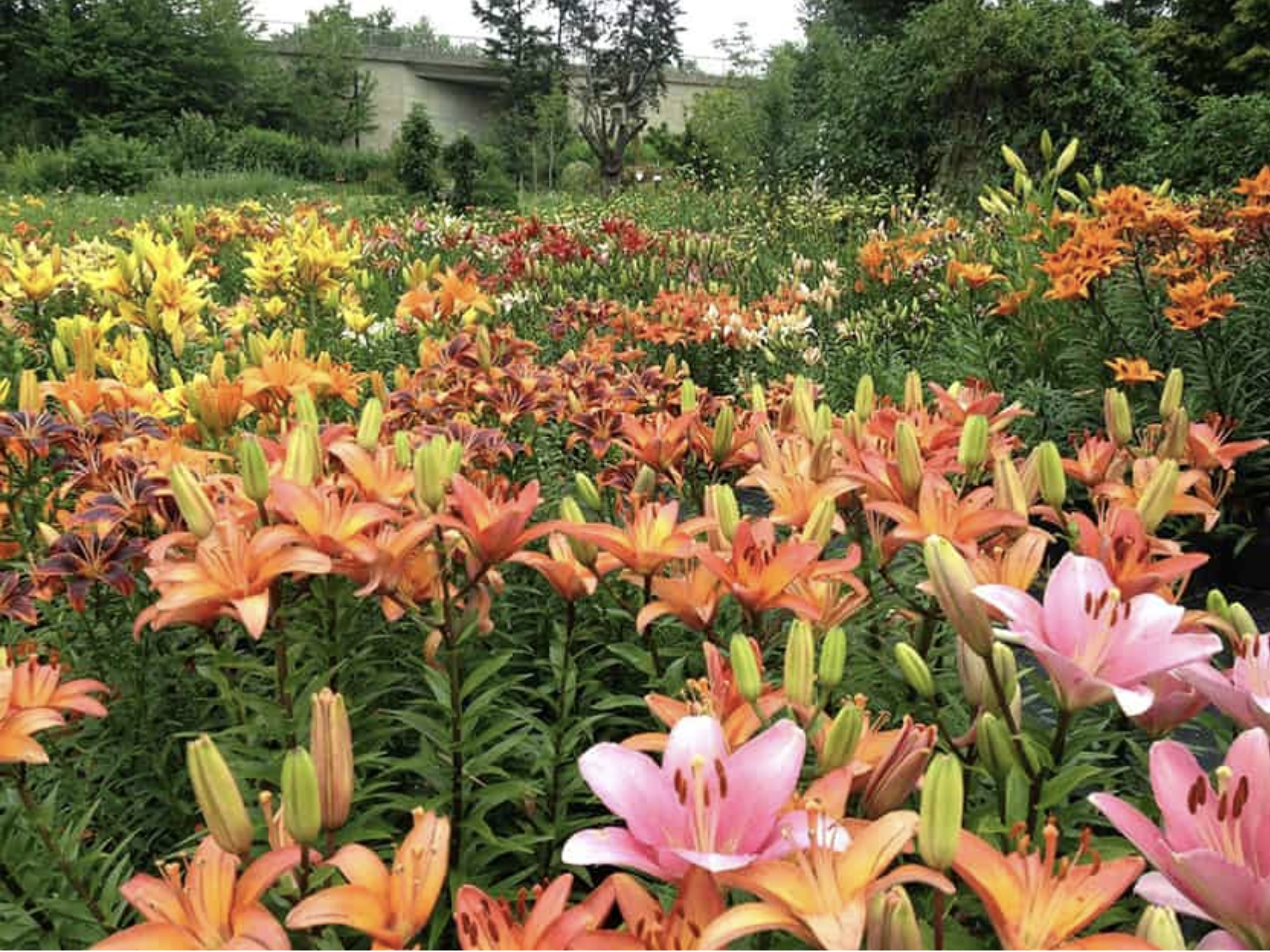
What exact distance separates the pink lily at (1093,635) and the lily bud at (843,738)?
0.39 feet

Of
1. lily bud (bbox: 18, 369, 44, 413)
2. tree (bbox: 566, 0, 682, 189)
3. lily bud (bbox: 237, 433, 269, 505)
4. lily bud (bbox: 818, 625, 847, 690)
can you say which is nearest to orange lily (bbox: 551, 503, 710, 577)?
lily bud (bbox: 818, 625, 847, 690)

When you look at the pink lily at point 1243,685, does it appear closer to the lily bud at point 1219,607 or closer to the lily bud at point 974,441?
the lily bud at point 1219,607

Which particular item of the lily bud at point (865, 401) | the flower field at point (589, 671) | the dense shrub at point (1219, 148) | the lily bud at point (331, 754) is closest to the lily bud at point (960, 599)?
the flower field at point (589, 671)

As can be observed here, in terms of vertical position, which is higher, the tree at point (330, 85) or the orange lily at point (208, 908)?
the tree at point (330, 85)

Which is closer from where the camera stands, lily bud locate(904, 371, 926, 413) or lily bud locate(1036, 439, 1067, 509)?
A: lily bud locate(1036, 439, 1067, 509)

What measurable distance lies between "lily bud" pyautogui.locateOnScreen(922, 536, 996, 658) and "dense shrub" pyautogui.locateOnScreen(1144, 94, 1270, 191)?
813 centimetres

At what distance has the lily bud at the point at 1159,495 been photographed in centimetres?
97

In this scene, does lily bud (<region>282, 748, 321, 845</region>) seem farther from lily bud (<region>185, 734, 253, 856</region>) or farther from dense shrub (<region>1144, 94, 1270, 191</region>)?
dense shrub (<region>1144, 94, 1270, 191</region>)

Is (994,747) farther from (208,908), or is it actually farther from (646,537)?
(208,908)

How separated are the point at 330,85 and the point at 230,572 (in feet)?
105

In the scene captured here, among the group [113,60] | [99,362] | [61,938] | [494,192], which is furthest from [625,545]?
[113,60]

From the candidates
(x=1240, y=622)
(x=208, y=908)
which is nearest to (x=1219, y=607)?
(x=1240, y=622)

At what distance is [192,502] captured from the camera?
92 cm

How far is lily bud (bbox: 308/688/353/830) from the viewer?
0.68 m
